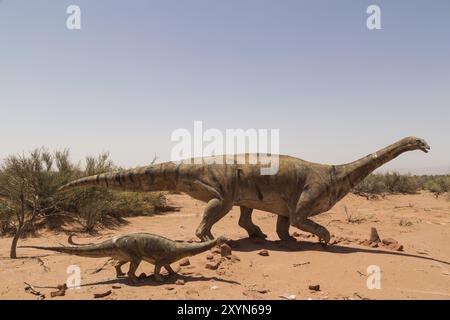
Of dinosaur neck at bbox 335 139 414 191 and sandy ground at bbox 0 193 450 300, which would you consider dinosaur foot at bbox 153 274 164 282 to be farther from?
dinosaur neck at bbox 335 139 414 191

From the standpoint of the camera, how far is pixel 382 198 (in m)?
22.4

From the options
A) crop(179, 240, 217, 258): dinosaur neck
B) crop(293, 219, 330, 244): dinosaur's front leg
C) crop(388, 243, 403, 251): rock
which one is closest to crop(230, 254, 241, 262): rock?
crop(179, 240, 217, 258): dinosaur neck

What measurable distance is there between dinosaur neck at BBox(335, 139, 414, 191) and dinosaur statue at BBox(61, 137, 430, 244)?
20 millimetres

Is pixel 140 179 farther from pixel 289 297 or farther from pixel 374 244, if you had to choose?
pixel 374 244

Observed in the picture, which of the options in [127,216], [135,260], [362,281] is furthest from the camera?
[127,216]

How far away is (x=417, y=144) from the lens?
25.3 feet

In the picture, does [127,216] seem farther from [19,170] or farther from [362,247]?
[362,247]

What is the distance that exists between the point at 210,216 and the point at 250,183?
1.12 meters

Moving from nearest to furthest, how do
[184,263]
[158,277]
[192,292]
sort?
[192,292], [158,277], [184,263]

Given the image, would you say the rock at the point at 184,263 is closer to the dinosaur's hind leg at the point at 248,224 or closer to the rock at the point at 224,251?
the rock at the point at 224,251

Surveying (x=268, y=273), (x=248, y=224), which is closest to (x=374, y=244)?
(x=248, y=224)

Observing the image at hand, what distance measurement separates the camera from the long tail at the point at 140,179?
782 cm

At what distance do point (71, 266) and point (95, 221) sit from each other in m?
5.18
